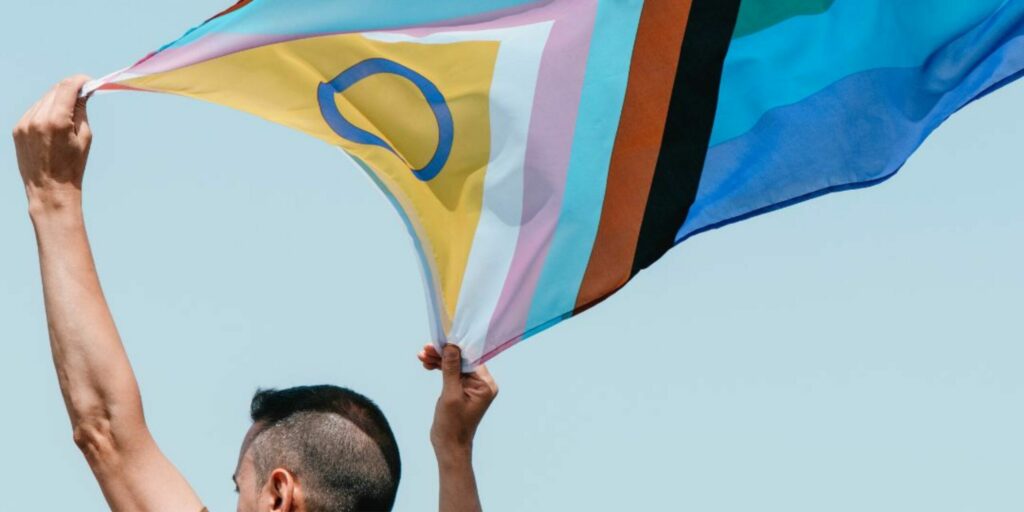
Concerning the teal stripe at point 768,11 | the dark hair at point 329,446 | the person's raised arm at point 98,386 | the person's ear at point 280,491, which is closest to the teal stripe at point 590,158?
the teal stripe at point 768,11

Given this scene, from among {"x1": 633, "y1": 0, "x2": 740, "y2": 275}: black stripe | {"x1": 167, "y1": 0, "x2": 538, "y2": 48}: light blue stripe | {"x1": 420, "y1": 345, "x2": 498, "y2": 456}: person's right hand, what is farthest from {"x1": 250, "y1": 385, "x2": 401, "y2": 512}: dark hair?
{"x1": 633, "y1": 0, "x2": 740, "y2": 275}: black stripe

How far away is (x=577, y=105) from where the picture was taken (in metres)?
7.72

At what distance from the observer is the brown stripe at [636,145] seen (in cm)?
757

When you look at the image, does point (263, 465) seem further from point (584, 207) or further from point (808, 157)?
point (808, 157)

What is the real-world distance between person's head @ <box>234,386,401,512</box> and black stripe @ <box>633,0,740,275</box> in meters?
1.86

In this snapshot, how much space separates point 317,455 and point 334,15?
2.26m

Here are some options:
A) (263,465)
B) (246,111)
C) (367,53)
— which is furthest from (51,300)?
(367,53)

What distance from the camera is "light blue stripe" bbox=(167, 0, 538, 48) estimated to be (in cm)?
727

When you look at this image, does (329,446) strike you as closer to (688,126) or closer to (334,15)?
(334,15)

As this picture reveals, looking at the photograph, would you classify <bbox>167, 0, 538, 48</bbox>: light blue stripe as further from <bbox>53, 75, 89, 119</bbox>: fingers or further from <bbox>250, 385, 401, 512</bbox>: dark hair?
<bbox>250, 385, 401, 512</bbox>: dark hair

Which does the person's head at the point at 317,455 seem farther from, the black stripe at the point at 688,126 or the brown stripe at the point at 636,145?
the black stripe at the point at 688,126

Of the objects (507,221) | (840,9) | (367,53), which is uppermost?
(840,9)

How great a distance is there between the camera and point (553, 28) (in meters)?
7.77

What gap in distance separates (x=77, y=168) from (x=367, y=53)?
77.2 inches
